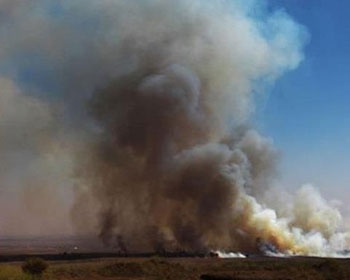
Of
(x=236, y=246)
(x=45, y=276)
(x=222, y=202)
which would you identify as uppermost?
(x=222, y=202)

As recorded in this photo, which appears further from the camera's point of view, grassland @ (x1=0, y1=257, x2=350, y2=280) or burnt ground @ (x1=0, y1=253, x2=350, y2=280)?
burnt ground @ (x1=0, y1=253, x2=350, y2=280)

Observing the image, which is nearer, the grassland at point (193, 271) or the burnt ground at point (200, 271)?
the grassland at point (193, 271)

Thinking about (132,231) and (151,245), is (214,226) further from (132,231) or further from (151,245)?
(132,231)

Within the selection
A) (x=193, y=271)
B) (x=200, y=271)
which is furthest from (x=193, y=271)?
(x=200, y=271)

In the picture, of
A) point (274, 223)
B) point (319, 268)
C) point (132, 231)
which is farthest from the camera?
point (132, 231)

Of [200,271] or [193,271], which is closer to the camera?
[200,271]

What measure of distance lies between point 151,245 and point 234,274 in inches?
1689

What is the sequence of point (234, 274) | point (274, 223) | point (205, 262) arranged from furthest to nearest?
point (274, 223)
point (205, 262)
point (234, 274)

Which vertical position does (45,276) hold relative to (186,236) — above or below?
below

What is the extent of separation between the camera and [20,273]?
168ft

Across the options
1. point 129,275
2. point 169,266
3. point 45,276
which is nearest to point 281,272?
point 169,266

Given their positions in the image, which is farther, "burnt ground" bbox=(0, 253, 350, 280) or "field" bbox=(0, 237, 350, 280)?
"burnt ground" bbox=(0, 253, 350, 280)

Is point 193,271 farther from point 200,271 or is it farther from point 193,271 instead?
point 200,271

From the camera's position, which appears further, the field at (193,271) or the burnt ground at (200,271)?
the burnt ground at (200,271)
